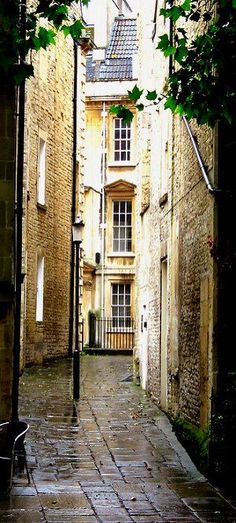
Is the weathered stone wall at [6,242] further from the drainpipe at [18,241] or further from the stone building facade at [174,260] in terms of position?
the stone building facade at [174,260]

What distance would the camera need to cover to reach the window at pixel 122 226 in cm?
4266

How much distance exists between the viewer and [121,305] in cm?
4166

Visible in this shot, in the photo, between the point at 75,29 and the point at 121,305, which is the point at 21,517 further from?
the point at 121,305

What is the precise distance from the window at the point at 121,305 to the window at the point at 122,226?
1.77 m

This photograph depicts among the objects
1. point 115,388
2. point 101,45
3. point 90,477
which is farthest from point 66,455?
point 101,45

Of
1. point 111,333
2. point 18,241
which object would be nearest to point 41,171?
point 111,333

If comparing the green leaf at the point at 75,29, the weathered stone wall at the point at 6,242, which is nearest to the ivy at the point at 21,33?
the green leaf at the point at 75,29

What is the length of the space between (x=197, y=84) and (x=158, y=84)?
9.48m

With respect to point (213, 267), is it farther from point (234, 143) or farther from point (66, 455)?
point (66, 455)

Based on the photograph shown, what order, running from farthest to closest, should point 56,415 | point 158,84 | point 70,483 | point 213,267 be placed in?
point 158,84 < point 56,415 < point 213,267 < point 70,483

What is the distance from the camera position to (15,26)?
31.6ft

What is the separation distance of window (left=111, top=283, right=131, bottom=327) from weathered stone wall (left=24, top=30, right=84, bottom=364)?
376 inches

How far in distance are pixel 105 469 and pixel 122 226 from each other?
104 ft

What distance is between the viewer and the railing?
39.4 m
